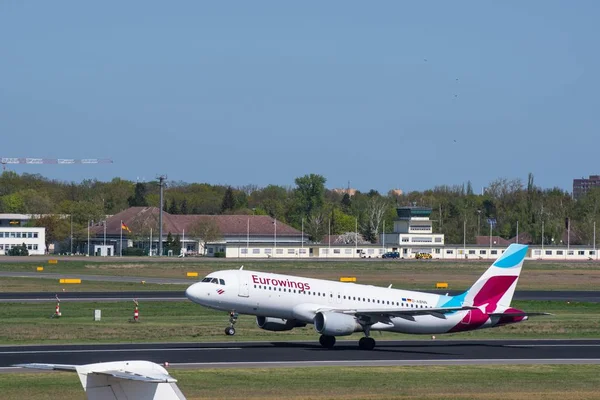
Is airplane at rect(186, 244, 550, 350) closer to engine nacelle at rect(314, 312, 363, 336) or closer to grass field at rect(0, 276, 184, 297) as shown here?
engine nacelle at rect(314, 312, 363, 336)

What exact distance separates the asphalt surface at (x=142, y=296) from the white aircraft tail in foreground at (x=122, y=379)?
55199mm

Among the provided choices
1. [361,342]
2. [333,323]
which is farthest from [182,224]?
[333,323]

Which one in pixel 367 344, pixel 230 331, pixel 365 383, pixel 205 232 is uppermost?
pixel 205 232

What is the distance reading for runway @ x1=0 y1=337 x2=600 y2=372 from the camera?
38.3 m

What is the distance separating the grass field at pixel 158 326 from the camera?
46.8m

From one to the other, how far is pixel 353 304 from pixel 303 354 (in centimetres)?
418

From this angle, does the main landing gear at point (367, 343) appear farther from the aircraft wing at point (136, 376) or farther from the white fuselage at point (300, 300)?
the aircraft wing at point (136, 376)

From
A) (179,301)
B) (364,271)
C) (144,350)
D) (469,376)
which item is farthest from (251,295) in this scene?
(364,271)

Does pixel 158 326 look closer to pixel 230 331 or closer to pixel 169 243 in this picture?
pixel 230 331

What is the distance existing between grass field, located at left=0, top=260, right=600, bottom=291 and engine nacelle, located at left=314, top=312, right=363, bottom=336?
47.4 m

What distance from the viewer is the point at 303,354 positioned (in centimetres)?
4150

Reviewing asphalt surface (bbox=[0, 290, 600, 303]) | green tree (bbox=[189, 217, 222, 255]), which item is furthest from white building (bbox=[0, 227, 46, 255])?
asphalt surface (bbox=[0, 290, 600, 303])

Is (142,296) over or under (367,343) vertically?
over

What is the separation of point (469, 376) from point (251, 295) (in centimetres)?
1140
